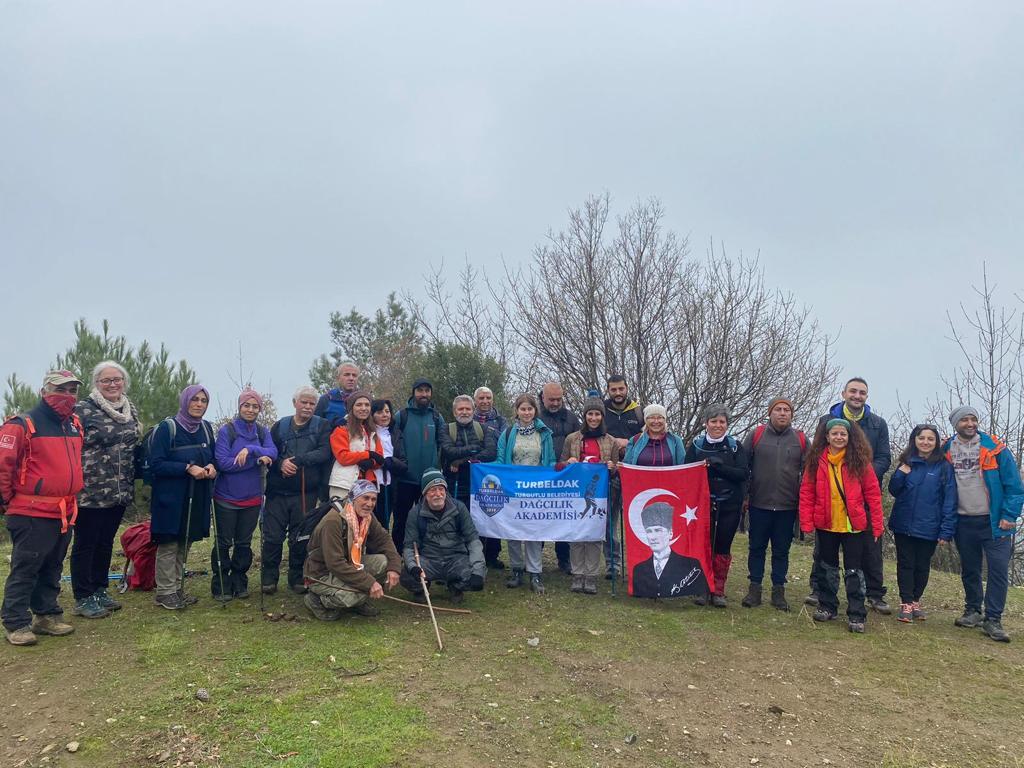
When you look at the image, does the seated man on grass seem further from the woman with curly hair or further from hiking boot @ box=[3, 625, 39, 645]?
the woman with curly hair

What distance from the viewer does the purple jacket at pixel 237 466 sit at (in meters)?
6.36

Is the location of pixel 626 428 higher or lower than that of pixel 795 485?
higher

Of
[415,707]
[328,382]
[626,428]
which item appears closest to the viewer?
[415,707]

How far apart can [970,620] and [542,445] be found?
14.5ft

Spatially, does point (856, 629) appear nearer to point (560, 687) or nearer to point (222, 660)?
point (560, 687)

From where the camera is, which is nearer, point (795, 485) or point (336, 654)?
point (336, 654)

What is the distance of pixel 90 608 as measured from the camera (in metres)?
6.02

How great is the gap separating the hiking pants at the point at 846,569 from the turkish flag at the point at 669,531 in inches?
41.4

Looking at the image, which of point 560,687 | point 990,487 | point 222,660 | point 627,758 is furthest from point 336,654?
point 990,487

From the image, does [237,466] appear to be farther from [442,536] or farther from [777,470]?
[777,470]

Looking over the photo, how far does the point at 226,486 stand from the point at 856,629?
5.90 m

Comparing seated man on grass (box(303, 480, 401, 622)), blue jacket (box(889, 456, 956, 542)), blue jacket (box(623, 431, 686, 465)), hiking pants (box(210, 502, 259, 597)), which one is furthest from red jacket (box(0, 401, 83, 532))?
blue jacket (box(889, 456, 956, 542))

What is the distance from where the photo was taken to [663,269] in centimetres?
1356

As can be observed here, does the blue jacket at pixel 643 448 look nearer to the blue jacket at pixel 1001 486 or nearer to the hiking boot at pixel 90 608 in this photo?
the blue jacket at pixel 1001 486
